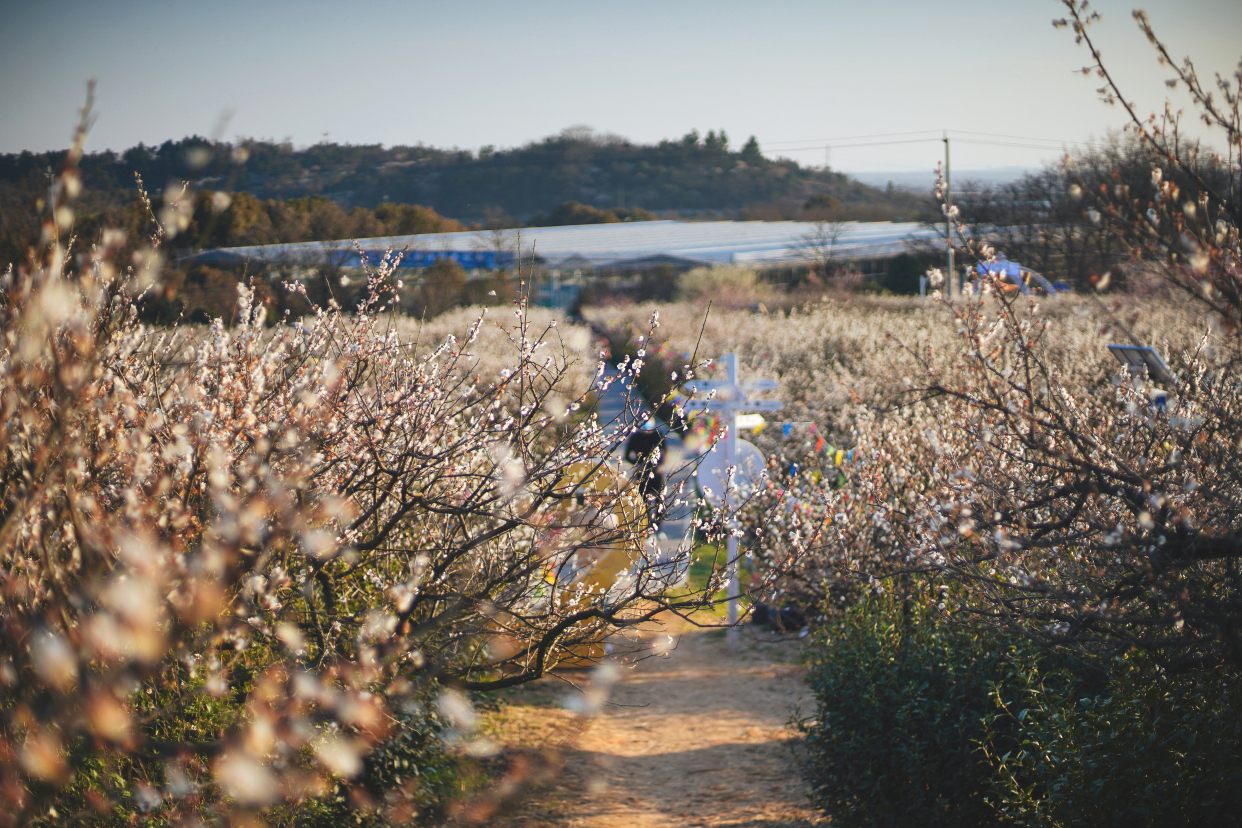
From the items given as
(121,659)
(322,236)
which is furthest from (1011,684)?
(322,236)

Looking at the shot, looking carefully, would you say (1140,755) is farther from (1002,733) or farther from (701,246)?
(701,246)

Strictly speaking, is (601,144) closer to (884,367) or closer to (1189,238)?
(884,367)

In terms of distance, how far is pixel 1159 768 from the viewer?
293 cm

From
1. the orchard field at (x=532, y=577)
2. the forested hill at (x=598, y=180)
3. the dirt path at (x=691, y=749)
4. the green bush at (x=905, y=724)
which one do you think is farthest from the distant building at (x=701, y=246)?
the green bush at (x=905, y=724)

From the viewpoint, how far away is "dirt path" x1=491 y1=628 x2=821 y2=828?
542cm

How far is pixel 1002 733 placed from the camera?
388cm

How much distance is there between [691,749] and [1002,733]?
3.00 meters

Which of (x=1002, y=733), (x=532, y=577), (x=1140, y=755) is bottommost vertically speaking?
(x=1002, y=733)

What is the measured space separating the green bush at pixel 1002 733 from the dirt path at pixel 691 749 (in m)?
0.69

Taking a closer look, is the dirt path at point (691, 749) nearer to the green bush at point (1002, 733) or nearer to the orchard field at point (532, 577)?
the orchard field at point (532, 577)

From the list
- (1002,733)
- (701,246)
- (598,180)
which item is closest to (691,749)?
(1002,733)

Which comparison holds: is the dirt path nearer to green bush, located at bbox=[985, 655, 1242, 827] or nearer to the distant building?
green bush, located at bbox=[985, 655, 1242, 827]

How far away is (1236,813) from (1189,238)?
187cm

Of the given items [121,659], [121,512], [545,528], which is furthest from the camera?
[545,528]
